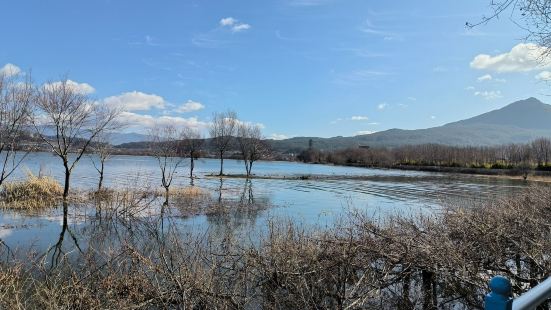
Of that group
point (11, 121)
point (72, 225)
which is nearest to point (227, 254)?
point (72, 225)

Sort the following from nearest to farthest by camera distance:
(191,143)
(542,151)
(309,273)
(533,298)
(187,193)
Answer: (533,298), (309,273), (187,193), (191,143), (542,151)

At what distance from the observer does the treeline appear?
371 ft

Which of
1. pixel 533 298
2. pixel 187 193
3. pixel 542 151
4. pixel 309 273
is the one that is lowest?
pixel 187 193

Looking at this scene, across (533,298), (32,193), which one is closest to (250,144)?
(32,193)

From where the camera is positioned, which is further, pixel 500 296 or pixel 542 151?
pixel 542 151

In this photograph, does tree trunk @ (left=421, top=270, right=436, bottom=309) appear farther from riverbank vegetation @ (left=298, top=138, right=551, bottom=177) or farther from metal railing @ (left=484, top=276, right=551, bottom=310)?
riverbank vegetation @ (left=298, top=138, right=551, bottom=177)

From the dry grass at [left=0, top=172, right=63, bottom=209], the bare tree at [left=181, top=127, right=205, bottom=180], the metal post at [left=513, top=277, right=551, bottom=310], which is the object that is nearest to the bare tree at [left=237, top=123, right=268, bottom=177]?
the bare tree at [left=181, top=127, right=205, bottom=180]

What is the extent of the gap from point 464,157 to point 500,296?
143846 millimetres

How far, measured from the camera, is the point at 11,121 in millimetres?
21031

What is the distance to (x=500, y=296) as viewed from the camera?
6.94 feet

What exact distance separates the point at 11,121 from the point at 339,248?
18.6 meters

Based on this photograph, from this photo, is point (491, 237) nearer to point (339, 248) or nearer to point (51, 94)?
point (339, 248)

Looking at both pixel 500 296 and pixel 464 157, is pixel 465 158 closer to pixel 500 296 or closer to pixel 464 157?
pixel 464 157

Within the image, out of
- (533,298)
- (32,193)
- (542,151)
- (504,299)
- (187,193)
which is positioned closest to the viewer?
(504,299)
